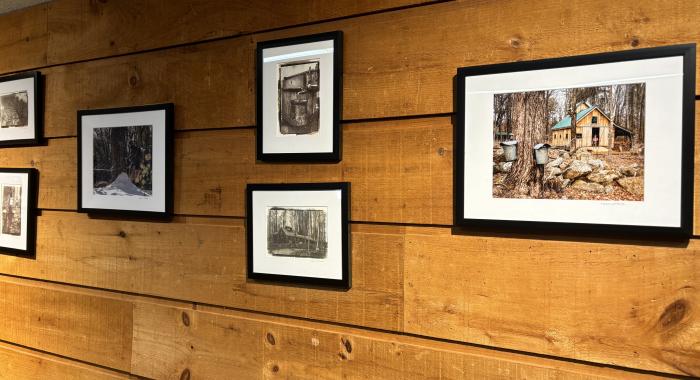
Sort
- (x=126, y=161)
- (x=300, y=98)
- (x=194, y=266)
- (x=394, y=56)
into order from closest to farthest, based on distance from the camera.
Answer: (x=394, y=56) < (x=300, y=98) < (x=194, y=266) < (x=126, y=161)

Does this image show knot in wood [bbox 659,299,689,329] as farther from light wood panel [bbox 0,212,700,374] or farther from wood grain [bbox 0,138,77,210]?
wood grain [bbox 0,138,77,210]

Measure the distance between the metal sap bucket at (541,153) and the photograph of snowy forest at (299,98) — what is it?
0.52 metres

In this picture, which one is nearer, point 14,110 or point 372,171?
point 372,171

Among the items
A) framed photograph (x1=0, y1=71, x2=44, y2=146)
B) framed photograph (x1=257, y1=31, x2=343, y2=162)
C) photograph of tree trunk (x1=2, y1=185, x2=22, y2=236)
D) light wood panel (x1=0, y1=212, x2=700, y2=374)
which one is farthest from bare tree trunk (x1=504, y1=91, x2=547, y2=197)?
photograph of tree trunk (x1=2, y1=185, x2=22, y2=236)

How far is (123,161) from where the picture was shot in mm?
1644

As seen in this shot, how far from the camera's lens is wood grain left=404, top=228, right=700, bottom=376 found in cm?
99

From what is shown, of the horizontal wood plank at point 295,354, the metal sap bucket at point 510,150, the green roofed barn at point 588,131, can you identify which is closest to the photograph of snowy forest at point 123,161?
the horizontal wood plank at point 295,354

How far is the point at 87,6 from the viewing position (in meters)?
1.74

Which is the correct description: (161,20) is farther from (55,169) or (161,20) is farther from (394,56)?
(394,56)

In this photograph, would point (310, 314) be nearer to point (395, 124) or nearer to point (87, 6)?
point (395, 124)

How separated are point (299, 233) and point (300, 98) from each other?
1.12 ft

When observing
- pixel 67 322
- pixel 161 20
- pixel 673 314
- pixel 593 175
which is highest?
pixel 161 20

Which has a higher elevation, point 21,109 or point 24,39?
point 24,39

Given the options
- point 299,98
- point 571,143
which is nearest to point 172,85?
point 299,98
